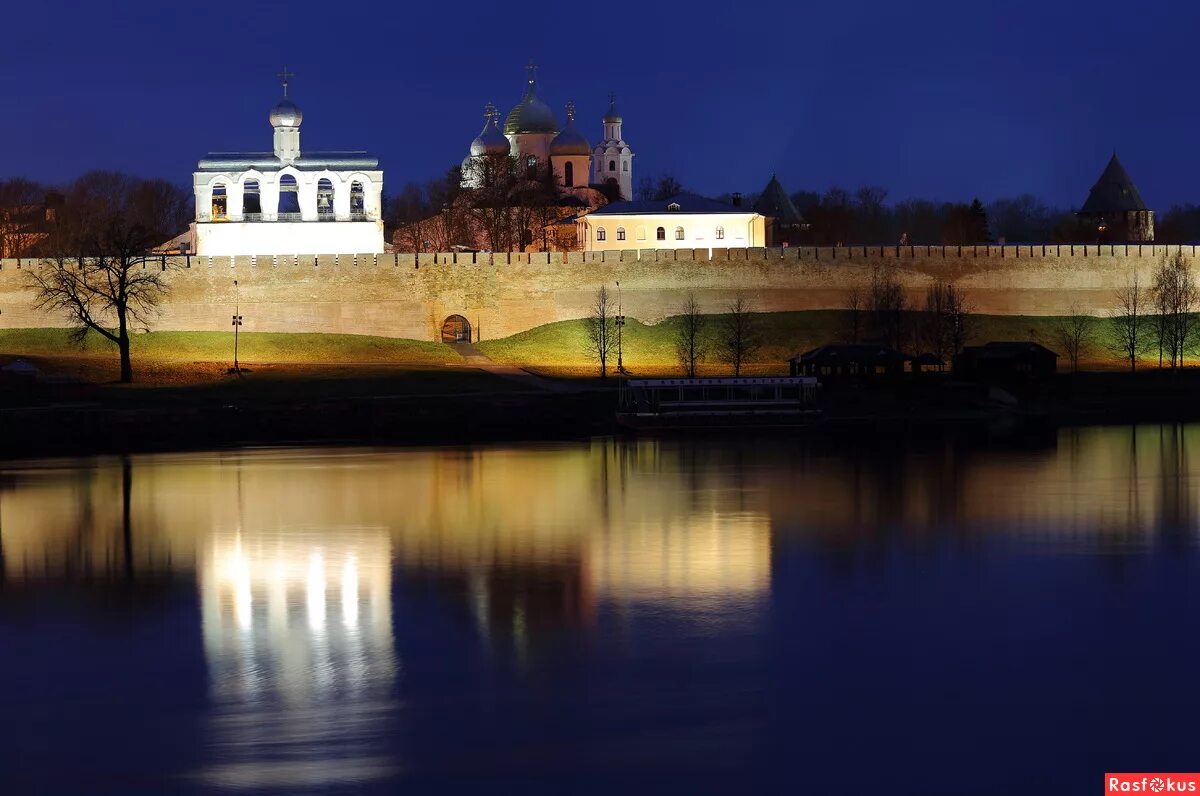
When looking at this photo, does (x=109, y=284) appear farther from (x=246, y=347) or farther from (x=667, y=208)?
(x=667, y=208)

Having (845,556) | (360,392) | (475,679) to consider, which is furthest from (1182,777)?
(360,392)

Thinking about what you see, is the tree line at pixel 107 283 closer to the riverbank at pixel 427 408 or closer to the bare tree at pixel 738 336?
the riverbank at pixel 427 408

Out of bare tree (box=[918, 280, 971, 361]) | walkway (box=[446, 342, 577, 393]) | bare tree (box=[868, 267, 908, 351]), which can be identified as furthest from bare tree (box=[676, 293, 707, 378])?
bare tree (box=[918, 280, 971, 361])

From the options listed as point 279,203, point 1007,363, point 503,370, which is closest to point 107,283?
point 279,203

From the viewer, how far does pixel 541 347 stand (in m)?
39.0

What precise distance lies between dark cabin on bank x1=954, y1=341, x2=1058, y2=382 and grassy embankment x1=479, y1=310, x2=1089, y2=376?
4191mm

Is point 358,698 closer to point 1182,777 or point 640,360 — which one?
point 1182,777

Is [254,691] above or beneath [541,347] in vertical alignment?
beneath

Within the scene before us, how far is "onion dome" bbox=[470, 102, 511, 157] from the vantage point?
200 ft

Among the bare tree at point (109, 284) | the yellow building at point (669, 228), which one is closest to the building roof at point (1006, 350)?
the yellow building at point (669, 228)

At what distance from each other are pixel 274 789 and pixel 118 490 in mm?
12201

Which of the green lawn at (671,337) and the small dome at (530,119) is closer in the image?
the green lawn at (671,337)

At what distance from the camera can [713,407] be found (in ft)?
101

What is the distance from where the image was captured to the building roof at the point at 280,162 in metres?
44.2
